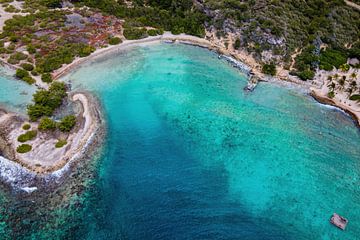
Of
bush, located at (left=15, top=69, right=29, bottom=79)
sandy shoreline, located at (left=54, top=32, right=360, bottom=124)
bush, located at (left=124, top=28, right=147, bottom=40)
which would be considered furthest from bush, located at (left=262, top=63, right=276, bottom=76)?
bush, located at (left=15, top=69, right=29, bottom=79)

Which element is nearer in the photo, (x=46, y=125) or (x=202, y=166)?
(x=202, y=166)

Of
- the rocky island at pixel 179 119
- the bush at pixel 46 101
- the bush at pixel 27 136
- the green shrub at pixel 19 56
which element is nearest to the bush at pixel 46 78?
the rocky island at pixel 179 119

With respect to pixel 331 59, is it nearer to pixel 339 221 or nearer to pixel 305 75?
pixel 305 75

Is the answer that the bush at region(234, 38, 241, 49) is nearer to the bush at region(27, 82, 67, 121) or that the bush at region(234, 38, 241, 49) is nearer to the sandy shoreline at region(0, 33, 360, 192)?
the sandy shoreline at region(0, 33, 360, 192)

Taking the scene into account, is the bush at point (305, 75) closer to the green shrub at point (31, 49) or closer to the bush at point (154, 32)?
the bush at point (154, 32)

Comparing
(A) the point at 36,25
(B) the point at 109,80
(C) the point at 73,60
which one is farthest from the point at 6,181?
(A) the point at 36,25

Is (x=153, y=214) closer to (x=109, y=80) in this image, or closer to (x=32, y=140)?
(x=32, y=140)

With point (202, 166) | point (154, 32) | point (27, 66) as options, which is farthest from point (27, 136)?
point (154, 32)
